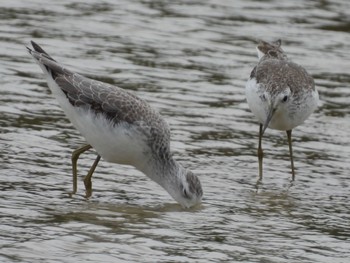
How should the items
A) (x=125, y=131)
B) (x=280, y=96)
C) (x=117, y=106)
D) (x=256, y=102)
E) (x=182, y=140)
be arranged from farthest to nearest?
(x=182, y=140) < (x=256, y=102) < (x=280, y=96) < (x=117, y=106) < (x=125, y=131)

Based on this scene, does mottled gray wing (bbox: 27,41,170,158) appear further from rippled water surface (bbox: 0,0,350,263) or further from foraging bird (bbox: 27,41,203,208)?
rippled water surface (bbox: 0,0,350,263)

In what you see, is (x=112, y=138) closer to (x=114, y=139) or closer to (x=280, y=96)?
(x=114, y=139)

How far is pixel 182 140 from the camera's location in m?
13.3

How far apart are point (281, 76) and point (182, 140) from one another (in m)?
1.50

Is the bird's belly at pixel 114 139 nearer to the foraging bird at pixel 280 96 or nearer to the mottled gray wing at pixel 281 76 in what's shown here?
the foraging bird at pixel 280 96

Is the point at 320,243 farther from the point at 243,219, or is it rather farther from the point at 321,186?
the point at 321,186

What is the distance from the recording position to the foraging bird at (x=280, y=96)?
1235 centimetres

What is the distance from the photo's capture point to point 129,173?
1197 centimetres

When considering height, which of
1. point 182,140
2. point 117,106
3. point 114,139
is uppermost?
point 117,106

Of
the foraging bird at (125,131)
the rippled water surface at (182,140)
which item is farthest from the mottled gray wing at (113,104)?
the rippled water surface at (182,140)

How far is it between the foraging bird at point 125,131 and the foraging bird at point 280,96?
177 centimetres

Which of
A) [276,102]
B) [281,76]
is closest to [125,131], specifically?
[276,102]

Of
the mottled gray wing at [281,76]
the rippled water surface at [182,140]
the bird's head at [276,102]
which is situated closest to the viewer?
the rippled water surface at [182,140]

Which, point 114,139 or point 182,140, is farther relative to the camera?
point 182,140
